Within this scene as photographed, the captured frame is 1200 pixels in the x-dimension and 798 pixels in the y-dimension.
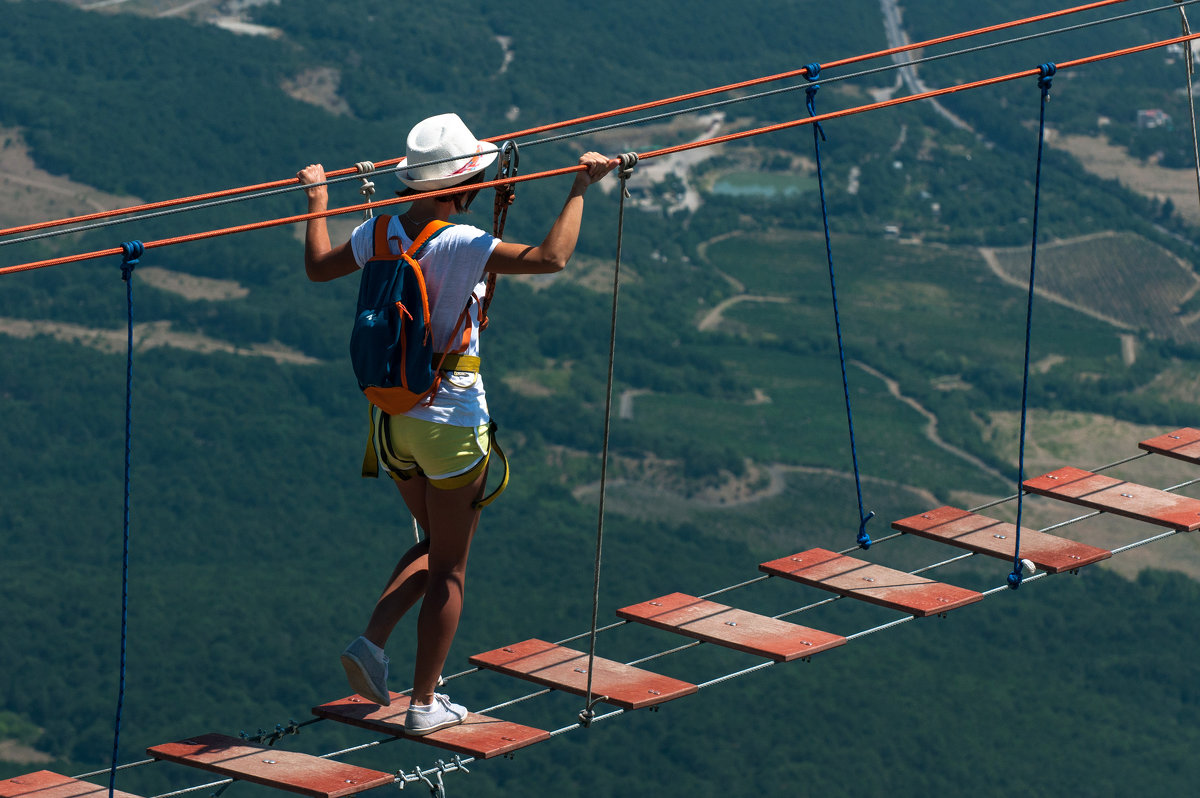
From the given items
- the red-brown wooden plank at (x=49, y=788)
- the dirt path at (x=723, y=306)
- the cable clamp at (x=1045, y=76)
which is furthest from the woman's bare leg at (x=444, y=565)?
the dirt path at (x=723, y=306)

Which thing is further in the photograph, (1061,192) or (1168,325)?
(1061,192)

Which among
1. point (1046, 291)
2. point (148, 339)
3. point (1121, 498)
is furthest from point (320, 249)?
point (1046, 291)

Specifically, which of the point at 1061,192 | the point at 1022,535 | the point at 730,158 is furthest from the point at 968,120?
the point at 1022,535

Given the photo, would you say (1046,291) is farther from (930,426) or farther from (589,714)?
(589,714)

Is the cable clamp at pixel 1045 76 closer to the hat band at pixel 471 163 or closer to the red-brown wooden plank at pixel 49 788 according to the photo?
the hat band at pixel 471 163

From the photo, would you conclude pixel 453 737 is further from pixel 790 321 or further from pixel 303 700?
pixel 790 321

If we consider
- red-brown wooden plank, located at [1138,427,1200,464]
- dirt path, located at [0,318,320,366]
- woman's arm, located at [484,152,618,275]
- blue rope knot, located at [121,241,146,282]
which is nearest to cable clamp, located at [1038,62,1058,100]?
red-brown wooden plank, located at [1138,427,1200,464]
